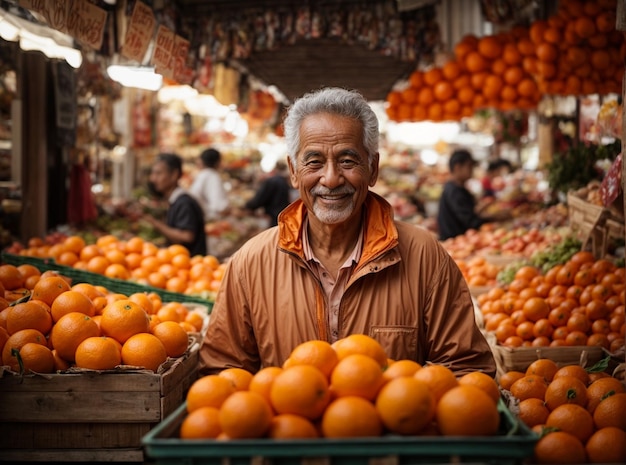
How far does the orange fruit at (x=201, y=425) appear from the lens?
1740 mm

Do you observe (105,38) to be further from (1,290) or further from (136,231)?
(136,231)

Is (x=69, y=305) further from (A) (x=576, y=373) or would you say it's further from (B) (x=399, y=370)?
(A) (x=576, y=373)

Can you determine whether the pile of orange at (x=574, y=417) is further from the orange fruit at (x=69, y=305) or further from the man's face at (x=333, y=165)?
the orange fruit at (x=69, y=305)

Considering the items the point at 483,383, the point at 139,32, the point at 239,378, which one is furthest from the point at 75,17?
the point at 483,383

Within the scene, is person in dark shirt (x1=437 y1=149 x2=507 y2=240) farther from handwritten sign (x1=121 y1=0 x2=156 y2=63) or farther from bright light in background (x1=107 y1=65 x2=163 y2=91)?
handwritten sign (x1=121 y1=0 x2=156 y2=63)

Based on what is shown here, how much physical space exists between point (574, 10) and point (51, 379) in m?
5.12

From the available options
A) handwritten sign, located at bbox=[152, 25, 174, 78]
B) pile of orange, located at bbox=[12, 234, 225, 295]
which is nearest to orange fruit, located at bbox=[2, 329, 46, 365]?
pile of orange, located at bbox=[12, 234, 225, 295]

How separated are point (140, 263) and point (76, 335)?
2.72 m

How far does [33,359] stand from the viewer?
265 centimetres

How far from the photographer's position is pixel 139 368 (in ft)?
8.87

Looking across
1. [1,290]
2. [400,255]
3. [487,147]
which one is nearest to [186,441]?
[400,255]

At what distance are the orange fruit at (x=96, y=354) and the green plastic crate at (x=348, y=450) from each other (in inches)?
41.2

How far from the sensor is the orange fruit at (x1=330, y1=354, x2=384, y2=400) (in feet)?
5.90

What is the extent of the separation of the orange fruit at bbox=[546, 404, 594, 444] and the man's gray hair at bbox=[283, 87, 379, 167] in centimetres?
117
